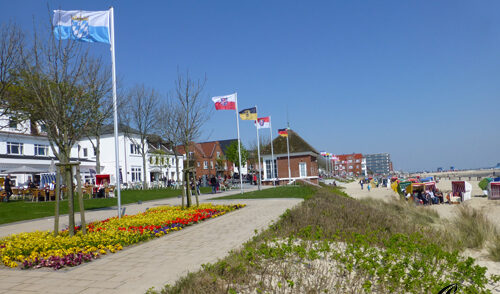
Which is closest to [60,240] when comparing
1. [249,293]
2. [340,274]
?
[249,293]

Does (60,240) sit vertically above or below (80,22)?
below

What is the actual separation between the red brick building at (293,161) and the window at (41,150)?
25.2 m

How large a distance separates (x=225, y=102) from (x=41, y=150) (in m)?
25.8

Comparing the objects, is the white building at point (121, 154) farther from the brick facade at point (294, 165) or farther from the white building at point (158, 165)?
the brick facade at point (294, 165)

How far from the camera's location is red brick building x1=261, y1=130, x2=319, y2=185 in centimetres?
4003

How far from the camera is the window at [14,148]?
1341 inches

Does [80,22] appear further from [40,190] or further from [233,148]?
[233,148]

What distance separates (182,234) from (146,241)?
3.39 feet

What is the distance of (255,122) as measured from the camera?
30.8 m

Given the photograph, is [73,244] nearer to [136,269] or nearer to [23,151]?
[136,269]

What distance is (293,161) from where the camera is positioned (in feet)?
133

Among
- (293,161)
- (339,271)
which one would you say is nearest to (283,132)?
(293,161)

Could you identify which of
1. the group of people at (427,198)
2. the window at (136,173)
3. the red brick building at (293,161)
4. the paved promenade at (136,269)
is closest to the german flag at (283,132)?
the red brick building at (293,161)

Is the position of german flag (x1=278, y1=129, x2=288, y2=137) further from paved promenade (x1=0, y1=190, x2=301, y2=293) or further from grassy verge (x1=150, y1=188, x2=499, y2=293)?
grassy verge (x1=150, y1=188, x2=499, y2=293)
